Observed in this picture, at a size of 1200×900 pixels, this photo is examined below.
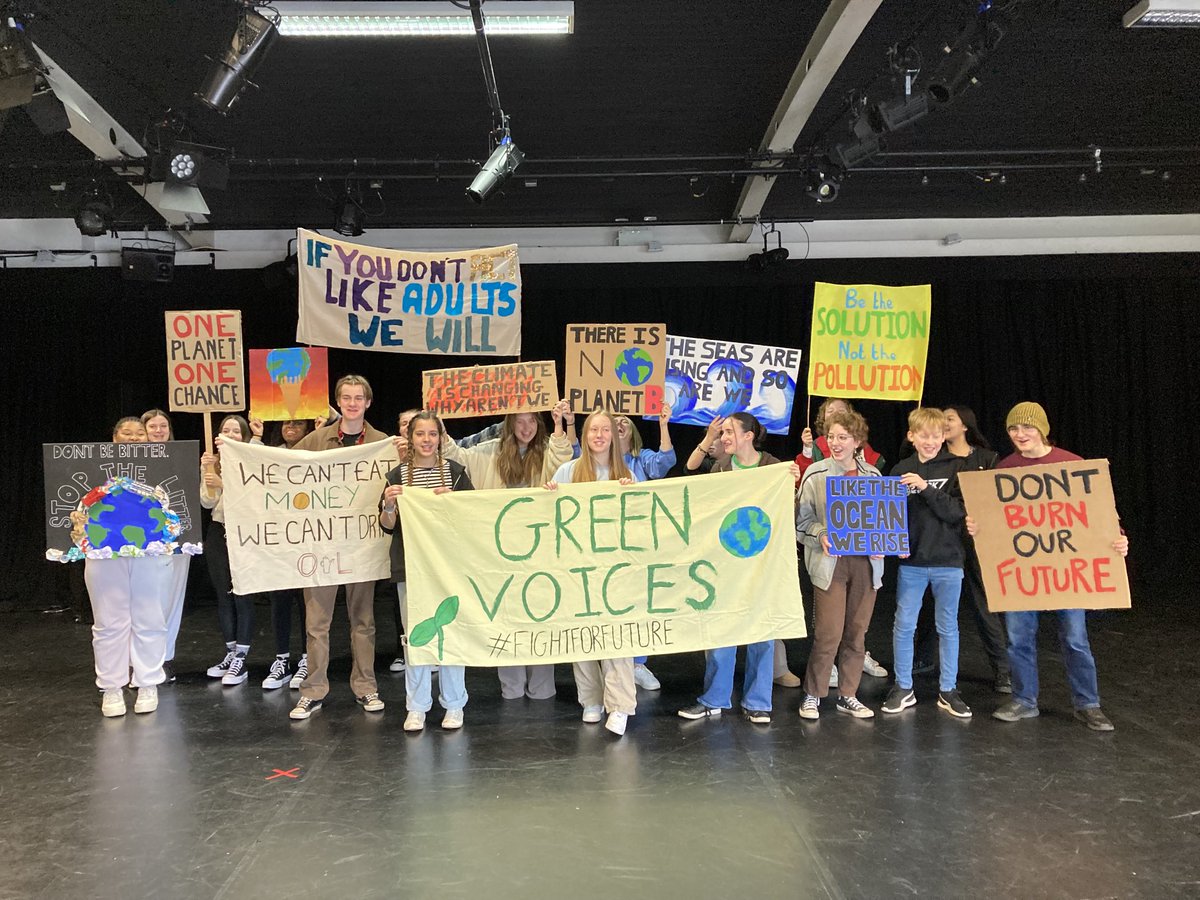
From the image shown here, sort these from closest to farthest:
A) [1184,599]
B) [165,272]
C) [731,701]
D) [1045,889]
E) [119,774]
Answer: [1045,889] → [119,774] → [731,701] → [1184,599] → [165,272]

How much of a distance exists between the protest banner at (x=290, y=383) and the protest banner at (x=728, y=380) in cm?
215

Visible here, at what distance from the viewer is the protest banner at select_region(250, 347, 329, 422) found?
5023 mm

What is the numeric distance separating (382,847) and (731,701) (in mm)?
2000

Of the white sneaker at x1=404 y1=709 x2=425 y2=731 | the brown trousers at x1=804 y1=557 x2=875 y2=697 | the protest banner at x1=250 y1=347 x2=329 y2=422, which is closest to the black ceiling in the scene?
the protest banner at x1=250 y1=347 x2=329 y2=422

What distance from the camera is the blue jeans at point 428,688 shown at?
4.06 metres

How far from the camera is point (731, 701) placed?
4.27 meters

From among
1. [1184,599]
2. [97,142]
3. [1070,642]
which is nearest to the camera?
[1070,642]

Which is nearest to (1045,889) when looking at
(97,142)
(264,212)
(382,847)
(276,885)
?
(382,847)

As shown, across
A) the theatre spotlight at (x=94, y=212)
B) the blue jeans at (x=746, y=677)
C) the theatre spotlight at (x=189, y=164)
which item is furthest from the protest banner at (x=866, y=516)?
the theatre spotlight at (x=94, y=212)

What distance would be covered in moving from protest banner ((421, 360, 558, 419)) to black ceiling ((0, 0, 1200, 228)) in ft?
7.13

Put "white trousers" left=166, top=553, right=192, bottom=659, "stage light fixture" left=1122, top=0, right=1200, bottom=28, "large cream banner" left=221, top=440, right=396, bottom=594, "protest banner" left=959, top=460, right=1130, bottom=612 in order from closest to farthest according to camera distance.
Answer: "protest banner" left=959, top=460, right=1130, bottom=612
"large cream banner" left=221, top=440, right=396, bottom=594
"stage light fixture" left=1122, top=0, right=1200, bottom=28
"white trousers" left=166, top=553, right=192, bottom=659

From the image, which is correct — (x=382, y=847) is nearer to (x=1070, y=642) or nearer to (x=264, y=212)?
(x=1070, y=642)

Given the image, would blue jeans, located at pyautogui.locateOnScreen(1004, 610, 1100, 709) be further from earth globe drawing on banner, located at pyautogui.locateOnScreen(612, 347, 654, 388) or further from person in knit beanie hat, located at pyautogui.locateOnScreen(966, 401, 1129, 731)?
earth globe drawing on banner, located at pyautogui.locateOnScreen(612, 347, 654, 388)

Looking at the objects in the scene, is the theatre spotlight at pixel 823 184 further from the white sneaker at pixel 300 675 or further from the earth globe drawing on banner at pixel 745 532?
the white sneaker at pixel 300 675
